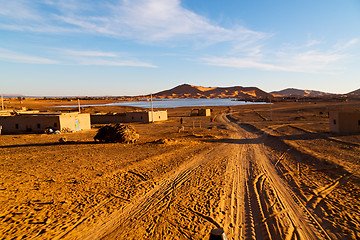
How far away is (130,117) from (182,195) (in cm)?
3135

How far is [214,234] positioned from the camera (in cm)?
380

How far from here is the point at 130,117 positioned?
125 ft

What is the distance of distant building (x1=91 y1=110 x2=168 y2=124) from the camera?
3694 cm

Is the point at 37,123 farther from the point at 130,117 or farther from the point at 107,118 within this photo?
the point at 130,117

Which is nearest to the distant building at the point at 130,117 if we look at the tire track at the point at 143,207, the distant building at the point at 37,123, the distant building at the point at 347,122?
the distant building at the point at 37,123

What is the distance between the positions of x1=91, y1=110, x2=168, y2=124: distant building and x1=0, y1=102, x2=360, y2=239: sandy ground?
2205 cm

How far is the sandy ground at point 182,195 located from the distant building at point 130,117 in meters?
22.1

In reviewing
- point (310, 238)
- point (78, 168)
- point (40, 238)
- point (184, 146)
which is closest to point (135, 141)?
point (184, 146)

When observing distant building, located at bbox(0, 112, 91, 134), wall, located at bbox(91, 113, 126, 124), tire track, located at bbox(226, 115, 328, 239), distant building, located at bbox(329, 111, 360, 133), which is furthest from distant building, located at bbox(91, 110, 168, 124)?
tire track, located at bbox(226, 115, 328, 239)

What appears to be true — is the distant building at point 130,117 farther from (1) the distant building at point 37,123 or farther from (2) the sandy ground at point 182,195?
(2) the sandy ground at point 182,195

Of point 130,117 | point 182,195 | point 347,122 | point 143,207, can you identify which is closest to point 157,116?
point 130,117

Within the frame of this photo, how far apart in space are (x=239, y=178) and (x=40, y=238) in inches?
286

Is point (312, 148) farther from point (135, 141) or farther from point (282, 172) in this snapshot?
point (135, 141)

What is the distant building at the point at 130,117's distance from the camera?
3694 centimetres
